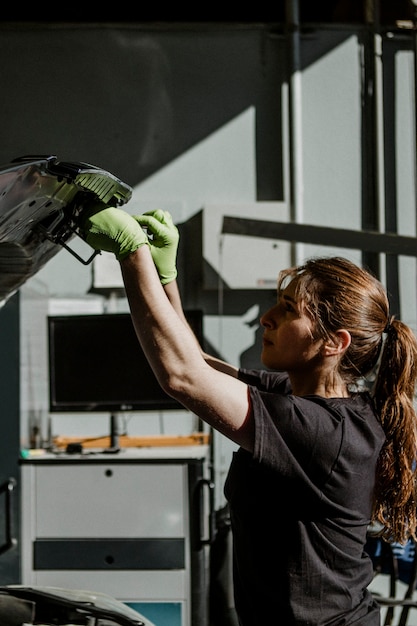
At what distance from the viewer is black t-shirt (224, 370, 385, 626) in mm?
1473

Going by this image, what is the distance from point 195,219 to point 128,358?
0.87 metres

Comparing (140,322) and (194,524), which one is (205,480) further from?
(140,322)

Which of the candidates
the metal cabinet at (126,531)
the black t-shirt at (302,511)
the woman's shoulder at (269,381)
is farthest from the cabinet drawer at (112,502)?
the black t-shirt at (302,511)

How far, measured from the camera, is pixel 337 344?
5.45ft

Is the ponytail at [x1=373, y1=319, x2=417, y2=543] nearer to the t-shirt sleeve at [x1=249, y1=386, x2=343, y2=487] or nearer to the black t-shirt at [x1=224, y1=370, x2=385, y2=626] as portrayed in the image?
the black t-shirt at [x1=224, y1=370, x2=385, y2=626]

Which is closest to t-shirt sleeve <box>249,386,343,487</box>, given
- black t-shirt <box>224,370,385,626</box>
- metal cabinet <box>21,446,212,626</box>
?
black t-shirt <box>224,370,385,626</box>

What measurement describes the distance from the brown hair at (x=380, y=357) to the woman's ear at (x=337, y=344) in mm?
17

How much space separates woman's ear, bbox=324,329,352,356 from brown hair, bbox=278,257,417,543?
17mm

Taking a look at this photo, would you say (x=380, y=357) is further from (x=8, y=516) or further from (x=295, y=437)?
(x=8, y=516)

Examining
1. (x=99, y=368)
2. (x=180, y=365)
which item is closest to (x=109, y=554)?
(x=99, y=368)

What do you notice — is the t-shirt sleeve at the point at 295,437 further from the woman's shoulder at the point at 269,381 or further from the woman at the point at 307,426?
the woman's shoulder at the point at 269,381

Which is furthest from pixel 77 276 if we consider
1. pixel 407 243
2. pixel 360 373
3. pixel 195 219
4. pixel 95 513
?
pixel 360 373

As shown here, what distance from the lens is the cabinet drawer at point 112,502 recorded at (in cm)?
335

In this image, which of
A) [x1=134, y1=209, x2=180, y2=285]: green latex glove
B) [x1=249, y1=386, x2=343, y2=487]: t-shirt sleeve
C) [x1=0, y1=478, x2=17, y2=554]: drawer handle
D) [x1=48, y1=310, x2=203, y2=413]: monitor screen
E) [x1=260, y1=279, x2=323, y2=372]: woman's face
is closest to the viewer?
[x1=249, y1=386, x2=343, y2=487]: t-shirt sleeve
